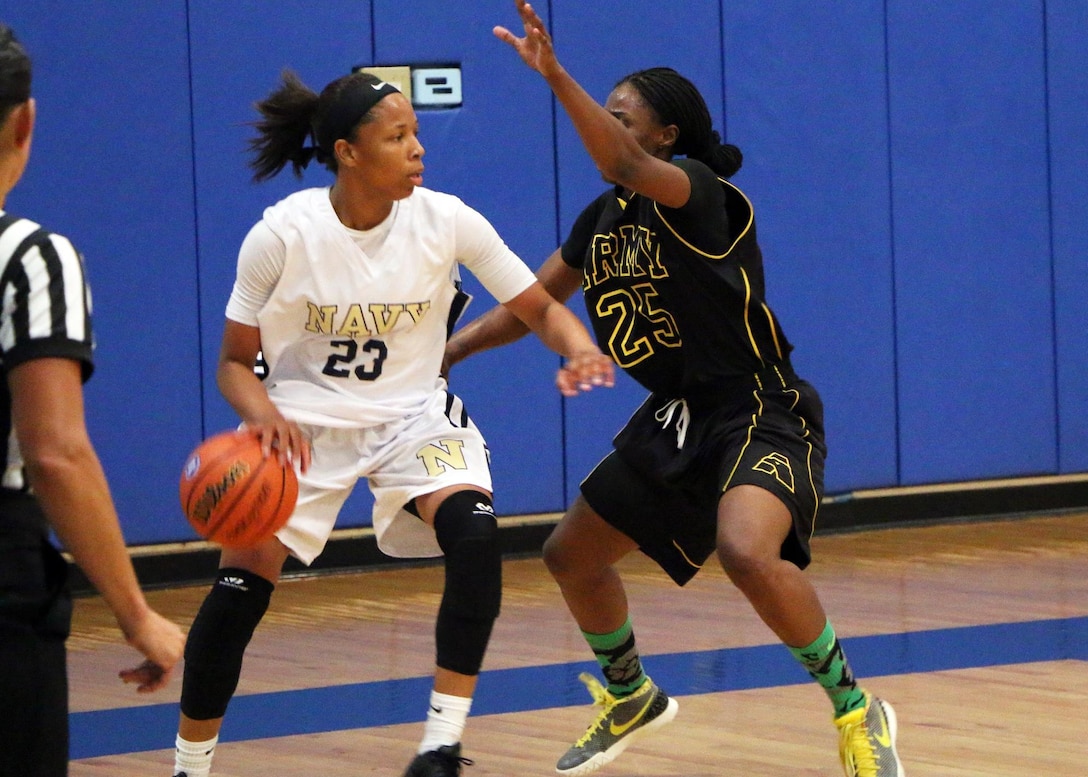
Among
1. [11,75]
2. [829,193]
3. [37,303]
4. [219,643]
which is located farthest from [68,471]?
[829,193]

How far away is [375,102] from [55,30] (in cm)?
338


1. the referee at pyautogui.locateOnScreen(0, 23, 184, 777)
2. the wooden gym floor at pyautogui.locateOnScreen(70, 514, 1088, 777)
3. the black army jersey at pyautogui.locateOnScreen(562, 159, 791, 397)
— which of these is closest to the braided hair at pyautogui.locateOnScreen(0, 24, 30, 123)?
the referee at pyautogui.locateOnScreen(0, 23, 184, 777)

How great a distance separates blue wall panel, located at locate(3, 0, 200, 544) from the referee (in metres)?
4.61

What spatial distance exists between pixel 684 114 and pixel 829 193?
156 inches

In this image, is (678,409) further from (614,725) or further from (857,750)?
(857,750)

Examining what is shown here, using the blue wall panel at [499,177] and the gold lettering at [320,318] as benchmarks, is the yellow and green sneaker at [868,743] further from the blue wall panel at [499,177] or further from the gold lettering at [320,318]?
the blue wall panel at [499,177]

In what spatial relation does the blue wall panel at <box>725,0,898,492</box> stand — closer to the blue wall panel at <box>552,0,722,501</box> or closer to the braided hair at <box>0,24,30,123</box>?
the blue wall panel at <box>552,0,722,501</box>

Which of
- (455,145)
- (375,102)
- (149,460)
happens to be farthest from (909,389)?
(375,102)

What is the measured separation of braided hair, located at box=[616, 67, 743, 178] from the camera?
Answer: 382cm

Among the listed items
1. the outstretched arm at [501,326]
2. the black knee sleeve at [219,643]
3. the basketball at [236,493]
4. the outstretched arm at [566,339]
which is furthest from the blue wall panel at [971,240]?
the basketball at [236,493]

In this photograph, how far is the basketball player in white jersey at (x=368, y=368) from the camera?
335 cm

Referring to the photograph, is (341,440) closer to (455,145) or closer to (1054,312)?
(455,145)

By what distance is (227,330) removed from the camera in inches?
137

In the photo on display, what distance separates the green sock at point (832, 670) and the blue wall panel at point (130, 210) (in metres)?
3.78
